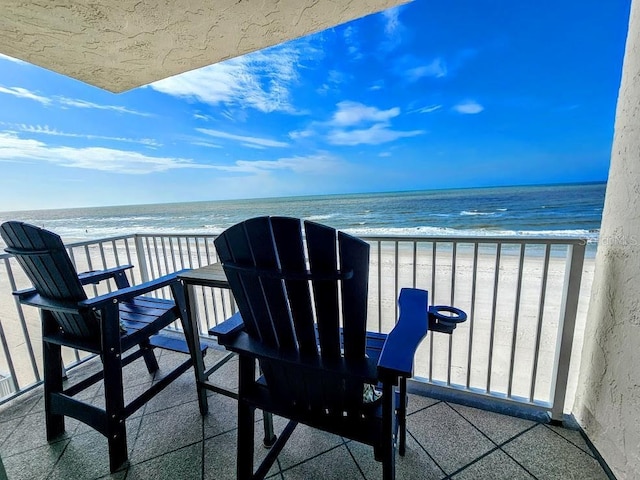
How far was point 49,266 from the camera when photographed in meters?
1.29

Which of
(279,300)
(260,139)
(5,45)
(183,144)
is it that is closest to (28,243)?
(5,45)

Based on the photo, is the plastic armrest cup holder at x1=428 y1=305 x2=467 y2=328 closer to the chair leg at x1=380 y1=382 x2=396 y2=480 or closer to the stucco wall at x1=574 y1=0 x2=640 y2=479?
the chair leg at x1=380 y1=382 x2=396 y2=480

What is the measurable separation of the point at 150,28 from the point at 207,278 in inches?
57.6

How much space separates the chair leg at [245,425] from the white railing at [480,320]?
1.03 meters

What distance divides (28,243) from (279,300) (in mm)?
1375

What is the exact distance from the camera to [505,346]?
2.78 meters

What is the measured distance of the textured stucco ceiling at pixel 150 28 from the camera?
1.31m

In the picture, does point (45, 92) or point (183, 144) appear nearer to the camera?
point (45, 92)

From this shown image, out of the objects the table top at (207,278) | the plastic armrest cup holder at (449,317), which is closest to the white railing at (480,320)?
the plastic armrest cup holder at (449,317)

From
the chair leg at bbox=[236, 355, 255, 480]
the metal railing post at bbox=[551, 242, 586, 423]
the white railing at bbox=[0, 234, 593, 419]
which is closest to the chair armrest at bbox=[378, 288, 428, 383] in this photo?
the white railing at bbox=[0, 234, 593, 419]

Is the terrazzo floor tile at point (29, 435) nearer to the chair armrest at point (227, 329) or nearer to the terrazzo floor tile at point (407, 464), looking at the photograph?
the chair armrest at point (227, 329)

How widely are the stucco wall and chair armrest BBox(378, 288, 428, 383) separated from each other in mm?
835

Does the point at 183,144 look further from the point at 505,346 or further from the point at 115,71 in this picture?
the point at 505,346

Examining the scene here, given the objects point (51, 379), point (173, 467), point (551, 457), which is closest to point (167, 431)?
point (173, 467)
